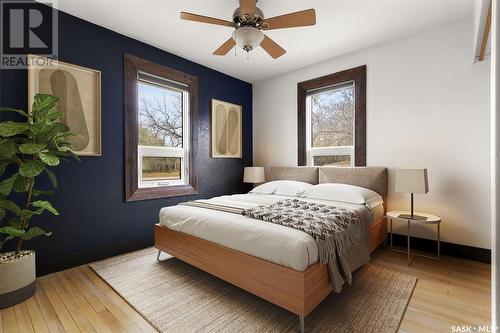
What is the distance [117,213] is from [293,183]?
8.01ft

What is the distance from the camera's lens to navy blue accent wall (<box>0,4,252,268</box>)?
8.08 ft

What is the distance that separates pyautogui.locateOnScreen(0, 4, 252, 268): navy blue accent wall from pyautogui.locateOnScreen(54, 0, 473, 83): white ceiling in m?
0.18

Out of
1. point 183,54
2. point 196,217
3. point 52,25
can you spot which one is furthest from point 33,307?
point 183,54

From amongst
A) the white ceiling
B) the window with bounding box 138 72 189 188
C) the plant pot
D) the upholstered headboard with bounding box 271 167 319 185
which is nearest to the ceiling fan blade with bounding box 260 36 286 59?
the white ceiling

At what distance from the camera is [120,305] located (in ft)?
6.22

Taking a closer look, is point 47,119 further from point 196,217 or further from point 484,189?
point 484,189

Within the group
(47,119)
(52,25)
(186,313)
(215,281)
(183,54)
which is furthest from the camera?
(183,54)

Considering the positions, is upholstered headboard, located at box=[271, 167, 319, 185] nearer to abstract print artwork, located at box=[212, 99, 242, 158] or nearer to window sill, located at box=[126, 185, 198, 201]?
abstract print artwork, located at box=[212, 99, 242, 158]

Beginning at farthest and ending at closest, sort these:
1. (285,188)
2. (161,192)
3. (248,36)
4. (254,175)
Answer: (254,175), (285,188), (161,192), (248,36)

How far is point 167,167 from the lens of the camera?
3578 mm

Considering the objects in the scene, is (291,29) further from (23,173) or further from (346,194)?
(23,173)

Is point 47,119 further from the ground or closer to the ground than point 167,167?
further from the ground

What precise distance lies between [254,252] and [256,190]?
202 centimetres

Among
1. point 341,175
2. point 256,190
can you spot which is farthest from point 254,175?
point 341,175
